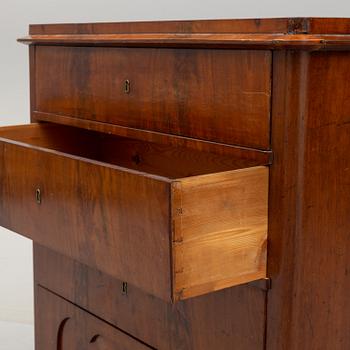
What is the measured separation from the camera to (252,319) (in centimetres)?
192

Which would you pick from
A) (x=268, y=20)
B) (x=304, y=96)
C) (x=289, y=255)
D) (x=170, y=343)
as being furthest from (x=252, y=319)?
(x=268, y=20)

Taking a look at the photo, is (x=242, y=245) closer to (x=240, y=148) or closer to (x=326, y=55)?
(x=240, y=148)

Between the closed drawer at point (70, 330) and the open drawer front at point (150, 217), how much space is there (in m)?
0.42

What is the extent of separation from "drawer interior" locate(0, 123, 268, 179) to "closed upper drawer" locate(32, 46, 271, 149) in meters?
0.08

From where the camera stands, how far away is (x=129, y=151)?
2459 millimetres

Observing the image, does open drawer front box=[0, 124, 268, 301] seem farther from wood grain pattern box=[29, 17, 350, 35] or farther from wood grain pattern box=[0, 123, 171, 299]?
wood grain pattern box=[29, 17, 350, 35]

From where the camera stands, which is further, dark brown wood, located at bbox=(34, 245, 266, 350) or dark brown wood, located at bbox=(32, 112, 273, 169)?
dark brown wood, located at bbox=(34, 245, 266, 350)

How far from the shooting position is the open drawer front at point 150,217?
1.67 m

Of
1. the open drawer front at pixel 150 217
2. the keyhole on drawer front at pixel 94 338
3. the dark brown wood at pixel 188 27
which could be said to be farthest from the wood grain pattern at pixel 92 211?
the keyhole on drawer front at pixel 94 338

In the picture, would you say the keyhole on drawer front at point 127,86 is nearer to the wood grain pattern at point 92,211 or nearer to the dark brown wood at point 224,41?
the dark brown wood at point 224,41

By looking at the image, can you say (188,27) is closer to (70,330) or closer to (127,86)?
(127,86)

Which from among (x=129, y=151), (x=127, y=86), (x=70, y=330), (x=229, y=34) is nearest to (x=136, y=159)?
(x=129, y=151)

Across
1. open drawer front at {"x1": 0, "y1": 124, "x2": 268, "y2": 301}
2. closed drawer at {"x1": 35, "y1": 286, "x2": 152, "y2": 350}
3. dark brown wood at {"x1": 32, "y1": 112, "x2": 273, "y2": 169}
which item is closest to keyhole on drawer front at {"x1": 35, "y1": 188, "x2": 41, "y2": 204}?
open drawer front at {"x1": 0, "y1": 124, "x2": 268, "y2": 301}

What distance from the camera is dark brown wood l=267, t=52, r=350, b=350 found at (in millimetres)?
1754
